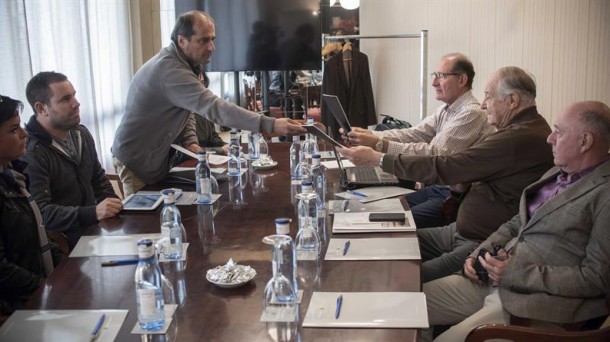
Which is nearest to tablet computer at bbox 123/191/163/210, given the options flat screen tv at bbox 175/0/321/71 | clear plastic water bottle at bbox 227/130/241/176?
clear plastic water bottle at bbox 227/130/241/176

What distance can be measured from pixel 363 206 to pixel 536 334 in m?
1.02

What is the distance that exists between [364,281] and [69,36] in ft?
10.1

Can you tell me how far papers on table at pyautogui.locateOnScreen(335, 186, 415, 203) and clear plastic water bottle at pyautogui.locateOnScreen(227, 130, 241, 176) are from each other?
0.74 meters

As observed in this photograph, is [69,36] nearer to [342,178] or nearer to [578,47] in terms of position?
[342,178]

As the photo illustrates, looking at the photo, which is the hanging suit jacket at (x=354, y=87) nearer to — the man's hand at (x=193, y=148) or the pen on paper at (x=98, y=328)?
the man's hand at (x=193, y=148)

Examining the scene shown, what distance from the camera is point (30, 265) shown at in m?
2.28

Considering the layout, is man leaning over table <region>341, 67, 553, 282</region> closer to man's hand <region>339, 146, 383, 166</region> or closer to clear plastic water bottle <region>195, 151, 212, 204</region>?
man's hand <region>339, 146, 383, 166</region>

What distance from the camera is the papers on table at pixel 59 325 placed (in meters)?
1.56

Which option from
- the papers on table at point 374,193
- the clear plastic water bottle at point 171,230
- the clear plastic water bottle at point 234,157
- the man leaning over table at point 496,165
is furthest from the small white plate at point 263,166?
the clear plastic water bottle at point 171,230

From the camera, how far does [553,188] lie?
2.32 meters

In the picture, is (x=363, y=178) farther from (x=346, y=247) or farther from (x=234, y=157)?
(x=346, y=247)

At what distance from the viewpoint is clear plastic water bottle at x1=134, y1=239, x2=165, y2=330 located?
1.51 m

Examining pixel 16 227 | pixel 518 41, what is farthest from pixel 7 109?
pixel 518 41

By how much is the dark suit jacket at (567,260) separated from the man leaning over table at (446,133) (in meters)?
1.11
